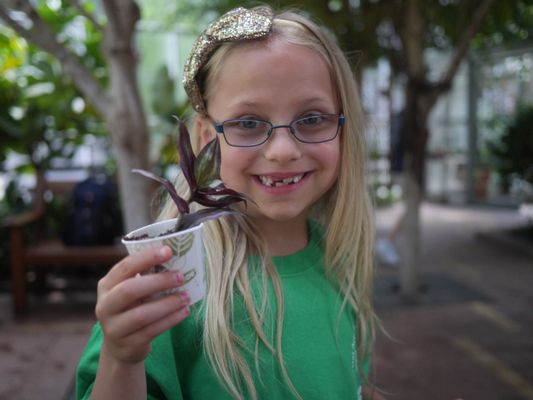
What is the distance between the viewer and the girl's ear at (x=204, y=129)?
1311 millimetres

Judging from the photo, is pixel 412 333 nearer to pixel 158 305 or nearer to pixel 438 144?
pixel 158 305

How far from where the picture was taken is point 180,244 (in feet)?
2.92

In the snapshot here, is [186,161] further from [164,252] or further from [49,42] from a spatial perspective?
[49,42]

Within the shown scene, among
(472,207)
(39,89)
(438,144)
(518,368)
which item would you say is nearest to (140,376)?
(518,368)

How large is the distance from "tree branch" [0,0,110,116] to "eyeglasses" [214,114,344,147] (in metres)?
2.12

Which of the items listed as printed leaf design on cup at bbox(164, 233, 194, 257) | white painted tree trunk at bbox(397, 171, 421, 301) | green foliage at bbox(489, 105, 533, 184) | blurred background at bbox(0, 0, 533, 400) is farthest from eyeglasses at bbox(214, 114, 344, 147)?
green foliage at bbox(489, 105, 533, 184)

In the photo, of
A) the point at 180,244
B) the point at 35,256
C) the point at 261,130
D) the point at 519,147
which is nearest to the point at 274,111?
the point at 261,130

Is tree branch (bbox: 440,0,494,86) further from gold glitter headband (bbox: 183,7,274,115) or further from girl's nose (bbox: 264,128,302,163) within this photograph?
girl's nose (bbox: 264,128,302,163)

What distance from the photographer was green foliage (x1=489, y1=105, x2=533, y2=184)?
7605mm

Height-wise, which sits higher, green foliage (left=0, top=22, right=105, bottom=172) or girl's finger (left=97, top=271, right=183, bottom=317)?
green foliage (left=0, top=22, right=105, bottom=172)

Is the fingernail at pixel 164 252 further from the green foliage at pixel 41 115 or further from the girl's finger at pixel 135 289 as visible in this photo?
the green foliage at pixel 41 115

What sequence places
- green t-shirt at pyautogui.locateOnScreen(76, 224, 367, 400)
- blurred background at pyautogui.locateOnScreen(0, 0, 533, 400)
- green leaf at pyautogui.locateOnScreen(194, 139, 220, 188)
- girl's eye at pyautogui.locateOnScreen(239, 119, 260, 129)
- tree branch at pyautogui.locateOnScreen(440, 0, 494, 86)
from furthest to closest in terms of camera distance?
tree branch at pyautogui.locateOnScreen(440, 0, 494, 86), blurred background at pyautogui.locateOnScreen(0, 0, 533, 400), girl's eye at pyautogui.locateOnScreen(239, 119, 260, 129), green t-shirt at pyautogui.locateOnScreen(76, 224, 367, 400), green leaf at pyautogui.locateOnScreen(194, 139, 220, 188)

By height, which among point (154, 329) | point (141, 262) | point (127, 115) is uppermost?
point (127, 115)

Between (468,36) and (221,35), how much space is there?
3.76m
